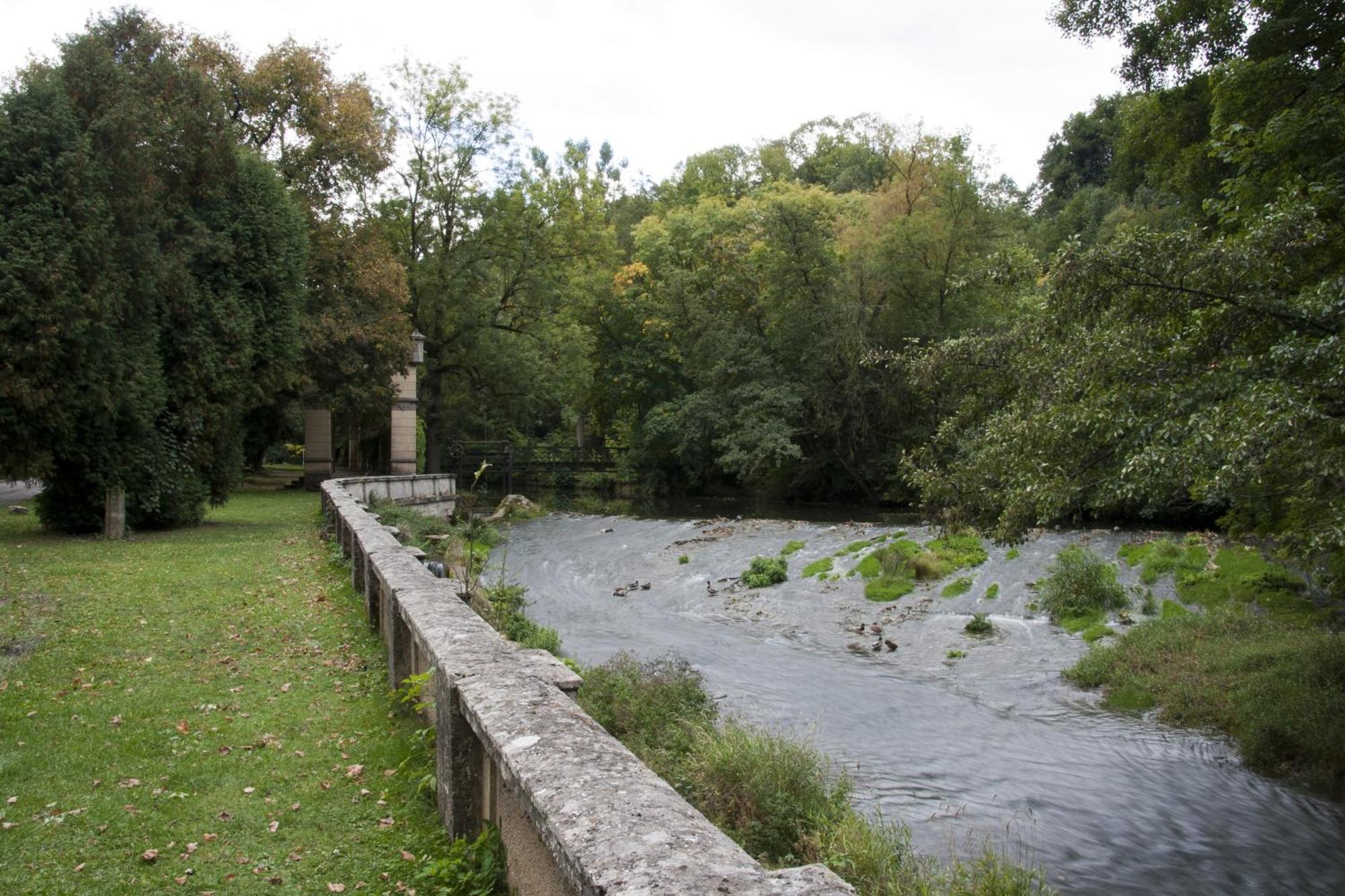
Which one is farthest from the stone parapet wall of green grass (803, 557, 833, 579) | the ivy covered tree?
green grass (803, 557, 833, 579)

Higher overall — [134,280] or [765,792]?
[134,280]

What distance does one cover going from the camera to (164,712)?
6.75 meters

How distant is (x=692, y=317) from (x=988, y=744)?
33133 mm

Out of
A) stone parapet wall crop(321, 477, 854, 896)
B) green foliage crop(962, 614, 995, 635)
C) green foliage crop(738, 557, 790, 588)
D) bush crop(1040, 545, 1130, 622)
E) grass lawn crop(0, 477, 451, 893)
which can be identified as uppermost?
stone parapet wall crop(321, 477, 854, 896)

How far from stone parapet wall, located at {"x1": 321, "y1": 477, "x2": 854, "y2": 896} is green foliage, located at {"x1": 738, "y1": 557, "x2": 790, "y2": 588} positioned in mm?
13806

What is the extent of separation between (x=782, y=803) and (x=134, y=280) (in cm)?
1507

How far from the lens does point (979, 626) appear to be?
1526 cm

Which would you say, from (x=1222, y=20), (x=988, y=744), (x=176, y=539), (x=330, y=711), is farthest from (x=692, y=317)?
(x=330, y=711)

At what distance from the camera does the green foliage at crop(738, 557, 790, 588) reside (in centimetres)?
1983

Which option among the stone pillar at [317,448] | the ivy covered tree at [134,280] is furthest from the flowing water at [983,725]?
the stone pillar at [317,448]

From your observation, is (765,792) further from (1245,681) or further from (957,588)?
(957,588)

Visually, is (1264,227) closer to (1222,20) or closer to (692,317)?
(1222,20)

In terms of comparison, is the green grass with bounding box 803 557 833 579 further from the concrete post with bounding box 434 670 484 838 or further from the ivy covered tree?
the concrete post with bounding box 434 670 484 838

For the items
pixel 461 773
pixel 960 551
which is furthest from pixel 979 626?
pixel 461 773
